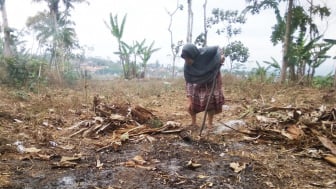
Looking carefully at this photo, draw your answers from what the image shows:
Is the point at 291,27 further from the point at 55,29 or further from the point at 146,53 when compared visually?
the point at 55,29

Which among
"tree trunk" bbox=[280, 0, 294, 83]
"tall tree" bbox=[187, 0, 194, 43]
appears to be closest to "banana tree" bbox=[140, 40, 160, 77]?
"tall tree" bbox=[187, 0, 194, 43]

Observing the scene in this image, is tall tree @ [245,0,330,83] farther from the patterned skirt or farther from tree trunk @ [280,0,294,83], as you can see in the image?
the patterned skirt

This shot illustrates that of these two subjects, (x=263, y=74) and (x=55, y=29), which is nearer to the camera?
(x=263, y=74)

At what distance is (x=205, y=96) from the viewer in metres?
4.40

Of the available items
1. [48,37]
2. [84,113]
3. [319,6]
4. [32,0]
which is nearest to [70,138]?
[84,113]

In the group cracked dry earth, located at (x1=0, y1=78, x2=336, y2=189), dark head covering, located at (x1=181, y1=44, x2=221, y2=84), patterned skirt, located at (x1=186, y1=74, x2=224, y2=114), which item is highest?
dark head covering, located at (x1=181, y1=44, x2=221, y2=84)

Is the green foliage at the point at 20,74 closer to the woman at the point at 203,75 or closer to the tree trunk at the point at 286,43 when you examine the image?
the woman at the point at 203,75

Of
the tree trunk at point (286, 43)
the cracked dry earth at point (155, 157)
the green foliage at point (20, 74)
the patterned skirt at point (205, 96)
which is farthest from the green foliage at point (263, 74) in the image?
the green foliage at point (20, 74)

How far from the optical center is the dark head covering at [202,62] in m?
4.19

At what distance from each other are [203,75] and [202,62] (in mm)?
180

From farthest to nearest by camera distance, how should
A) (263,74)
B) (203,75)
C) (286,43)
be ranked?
(263,74)
(286,43)
(203,75)

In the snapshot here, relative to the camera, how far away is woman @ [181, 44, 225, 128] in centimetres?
421

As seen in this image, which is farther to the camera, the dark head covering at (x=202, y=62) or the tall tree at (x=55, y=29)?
the tall tree at (x=55, y=29)

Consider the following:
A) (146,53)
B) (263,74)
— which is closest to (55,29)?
(146,53)
